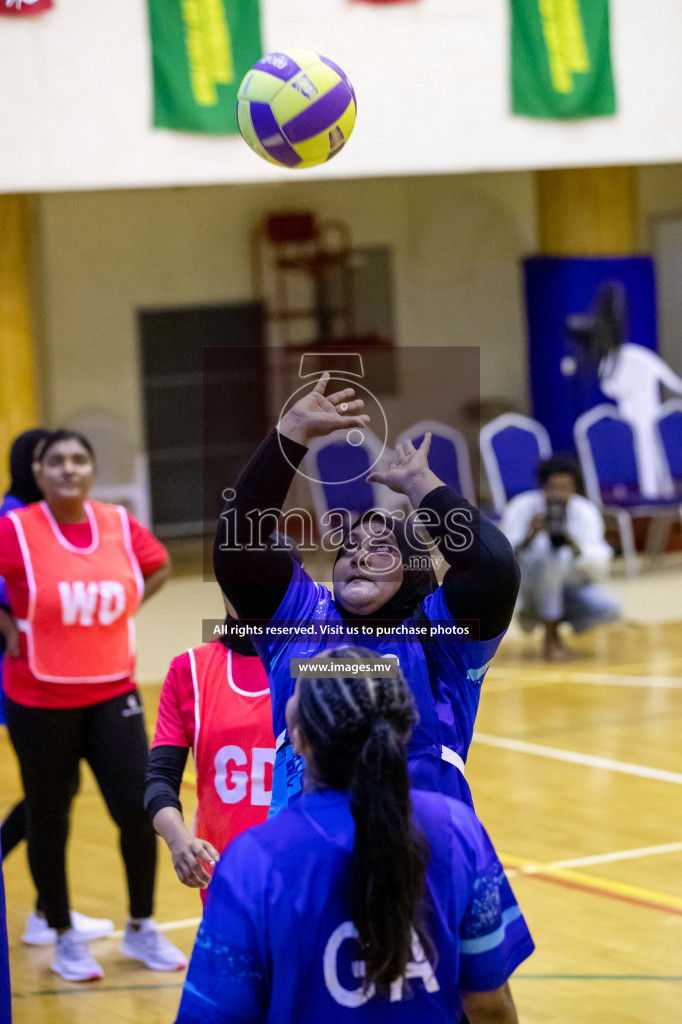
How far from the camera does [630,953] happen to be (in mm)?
4328

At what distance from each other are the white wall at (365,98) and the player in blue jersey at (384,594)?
16.4 ft

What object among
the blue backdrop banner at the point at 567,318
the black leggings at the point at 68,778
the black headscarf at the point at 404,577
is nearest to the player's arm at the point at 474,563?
the black headscarf at the point at 404,577

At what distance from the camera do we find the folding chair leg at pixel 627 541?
495 inches

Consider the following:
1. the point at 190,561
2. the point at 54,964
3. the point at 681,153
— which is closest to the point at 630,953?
the point at 54,964

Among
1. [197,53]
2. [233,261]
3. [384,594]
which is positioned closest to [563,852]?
[384,594]

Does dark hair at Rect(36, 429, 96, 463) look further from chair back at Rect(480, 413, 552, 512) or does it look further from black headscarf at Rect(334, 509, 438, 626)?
chair back at Rect(480, 413, 552, 512)

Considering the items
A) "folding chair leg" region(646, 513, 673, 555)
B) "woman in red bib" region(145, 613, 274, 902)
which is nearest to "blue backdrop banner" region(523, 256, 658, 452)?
"folding chair leg" region(646, 513, 673, 555)

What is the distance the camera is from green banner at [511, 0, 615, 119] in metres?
8.90

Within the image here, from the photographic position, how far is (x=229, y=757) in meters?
3.18

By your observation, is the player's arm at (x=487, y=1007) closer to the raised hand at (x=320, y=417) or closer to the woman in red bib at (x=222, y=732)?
the raised hand at (x=320, y=417)

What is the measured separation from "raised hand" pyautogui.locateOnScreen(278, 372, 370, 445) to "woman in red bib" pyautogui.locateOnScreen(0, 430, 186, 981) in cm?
228

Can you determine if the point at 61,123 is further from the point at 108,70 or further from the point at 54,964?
the point at 54,964

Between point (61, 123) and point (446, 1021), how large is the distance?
21.9 ft

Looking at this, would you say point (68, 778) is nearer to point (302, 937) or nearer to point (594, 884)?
point (594, 884)
